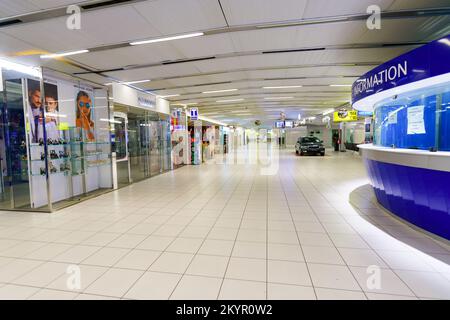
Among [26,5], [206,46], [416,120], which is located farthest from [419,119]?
[26,5]

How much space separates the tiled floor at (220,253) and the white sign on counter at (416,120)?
147 cm

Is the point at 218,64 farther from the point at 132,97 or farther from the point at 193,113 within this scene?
the point at 193,113

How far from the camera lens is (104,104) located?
648cm

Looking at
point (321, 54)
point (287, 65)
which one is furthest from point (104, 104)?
point (321, 54)

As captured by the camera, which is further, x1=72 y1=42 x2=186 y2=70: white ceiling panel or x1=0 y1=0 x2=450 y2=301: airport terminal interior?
x1=72 y1=42 x2=186 y2=70: white ceiling panel

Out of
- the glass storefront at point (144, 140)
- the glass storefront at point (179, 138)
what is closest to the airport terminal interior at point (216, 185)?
the glass storefront at point (144, 140)

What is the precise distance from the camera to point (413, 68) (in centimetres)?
312

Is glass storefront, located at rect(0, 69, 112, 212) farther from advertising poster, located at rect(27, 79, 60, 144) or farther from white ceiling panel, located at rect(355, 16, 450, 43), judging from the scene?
white ceiling panel, located at rect(355, 16, 450, 43)

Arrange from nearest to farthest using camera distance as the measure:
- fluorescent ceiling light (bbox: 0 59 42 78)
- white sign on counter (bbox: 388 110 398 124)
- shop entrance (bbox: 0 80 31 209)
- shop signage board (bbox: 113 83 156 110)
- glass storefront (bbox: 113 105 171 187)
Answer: white sign on counter (bbox: 388 110 398 124)
fluorescent ceiling light (bbox: 0 59 42 78)
shop entrance (bbox: 0 80 31 209)
shop signage board (bbox: 113 83 156 110)
glass storefront (bbox: 113 105 171 187)

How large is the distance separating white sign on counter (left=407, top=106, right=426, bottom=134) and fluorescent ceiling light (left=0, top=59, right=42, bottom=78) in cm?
706

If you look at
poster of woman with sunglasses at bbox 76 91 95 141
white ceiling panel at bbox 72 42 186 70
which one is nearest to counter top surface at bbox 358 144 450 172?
white ceiling panel at bbox 72 42 186 70

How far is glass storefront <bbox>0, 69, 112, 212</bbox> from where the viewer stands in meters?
4.75

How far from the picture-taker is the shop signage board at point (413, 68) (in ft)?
8.95

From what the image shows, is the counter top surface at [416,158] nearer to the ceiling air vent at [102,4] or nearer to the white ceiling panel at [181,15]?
the white ceiling panel at [181,15]
